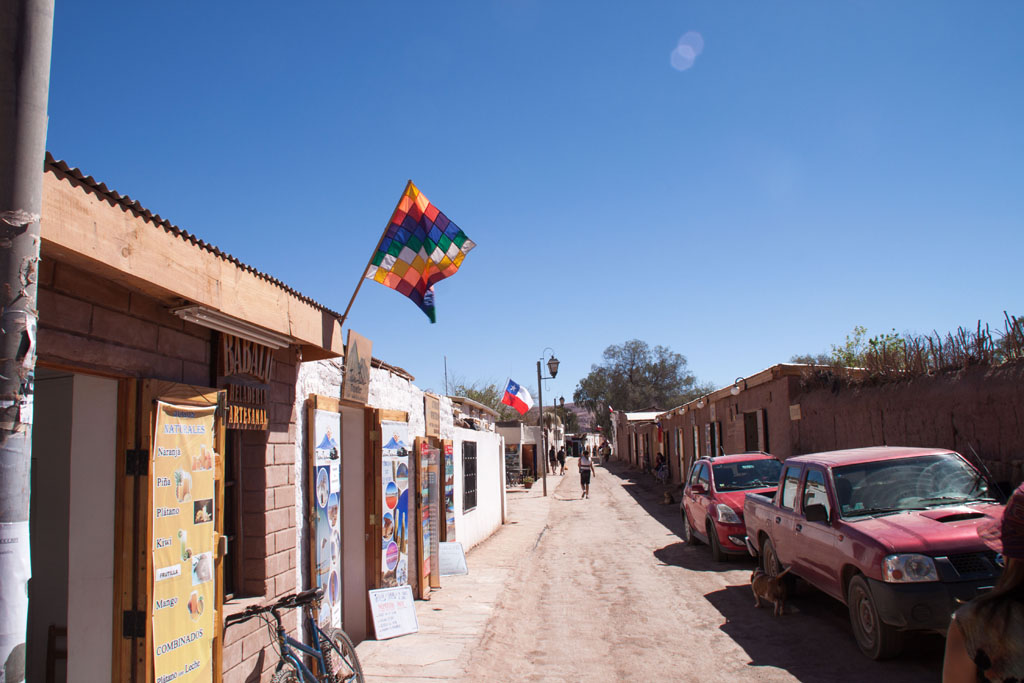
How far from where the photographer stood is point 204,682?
13.7ft

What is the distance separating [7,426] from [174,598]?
2317 millimetres

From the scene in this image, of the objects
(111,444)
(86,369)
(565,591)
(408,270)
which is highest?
(408,270)

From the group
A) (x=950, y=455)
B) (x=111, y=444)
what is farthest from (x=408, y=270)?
Answer: (x=950, y=455)

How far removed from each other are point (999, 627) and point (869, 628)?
15.3 feet

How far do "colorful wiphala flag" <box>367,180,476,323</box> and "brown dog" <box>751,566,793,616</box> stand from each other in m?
4.78

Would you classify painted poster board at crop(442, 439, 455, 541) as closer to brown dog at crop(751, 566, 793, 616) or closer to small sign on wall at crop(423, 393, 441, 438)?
small sign on wall at crop(423, 393, 441, 438)

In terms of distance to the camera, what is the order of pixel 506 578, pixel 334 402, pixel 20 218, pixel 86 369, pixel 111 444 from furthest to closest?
pixel 506 578, pixel 334 402, pixel 111 444, pixel 86 369, pixel 20 218

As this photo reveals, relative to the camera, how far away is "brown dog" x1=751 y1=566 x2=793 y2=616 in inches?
313

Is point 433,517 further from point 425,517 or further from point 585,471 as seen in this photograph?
point 585,471

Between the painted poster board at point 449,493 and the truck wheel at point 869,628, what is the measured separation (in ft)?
21.1

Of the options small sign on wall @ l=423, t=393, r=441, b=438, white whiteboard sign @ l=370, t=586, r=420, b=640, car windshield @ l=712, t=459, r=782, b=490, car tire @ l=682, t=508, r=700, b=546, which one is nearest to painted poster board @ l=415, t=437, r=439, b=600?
small sign on wall @ l=423, t=393, r=441, b=438

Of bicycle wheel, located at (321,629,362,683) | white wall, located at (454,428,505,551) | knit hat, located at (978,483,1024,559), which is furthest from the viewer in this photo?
white wall, located at (454,428,505,551)

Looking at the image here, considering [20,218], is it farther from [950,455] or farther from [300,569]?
[950,455]

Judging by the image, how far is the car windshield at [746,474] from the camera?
12.5m
